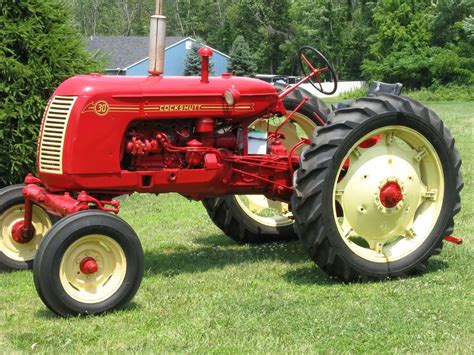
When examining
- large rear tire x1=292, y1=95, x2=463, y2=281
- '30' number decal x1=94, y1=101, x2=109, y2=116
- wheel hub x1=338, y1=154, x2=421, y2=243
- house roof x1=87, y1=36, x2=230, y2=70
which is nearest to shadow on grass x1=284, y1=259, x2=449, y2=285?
large rear tire x1=292, y1=95, x2=463, y2=281

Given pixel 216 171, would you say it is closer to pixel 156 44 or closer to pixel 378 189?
pixel 156 44

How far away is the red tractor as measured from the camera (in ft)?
17.8

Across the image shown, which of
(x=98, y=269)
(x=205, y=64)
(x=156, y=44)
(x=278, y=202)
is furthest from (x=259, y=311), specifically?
(x=278, y=202)

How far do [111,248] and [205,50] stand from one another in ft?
5.91

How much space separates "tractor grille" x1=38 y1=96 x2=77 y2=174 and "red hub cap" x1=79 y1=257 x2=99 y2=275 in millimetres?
807

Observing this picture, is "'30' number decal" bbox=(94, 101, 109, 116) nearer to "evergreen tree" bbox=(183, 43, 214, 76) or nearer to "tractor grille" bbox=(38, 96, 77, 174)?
"tractor grille" bbox=(38, 96, 77, 174)

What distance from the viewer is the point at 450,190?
6.39 m

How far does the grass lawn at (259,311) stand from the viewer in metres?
4.69

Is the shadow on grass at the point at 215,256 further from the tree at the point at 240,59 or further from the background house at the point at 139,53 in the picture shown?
the tree at the point at 240,59

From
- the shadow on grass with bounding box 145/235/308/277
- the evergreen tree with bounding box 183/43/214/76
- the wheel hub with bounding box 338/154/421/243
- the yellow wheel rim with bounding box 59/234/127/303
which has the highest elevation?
the wheel hub with bounding box 338/154/421/243

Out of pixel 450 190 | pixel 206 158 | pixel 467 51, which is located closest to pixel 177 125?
pixel 206 158

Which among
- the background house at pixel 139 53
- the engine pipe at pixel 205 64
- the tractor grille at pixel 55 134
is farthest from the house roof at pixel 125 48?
the tractor grille at pixel 55 134

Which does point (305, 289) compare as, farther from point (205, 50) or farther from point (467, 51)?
point (467, 51)

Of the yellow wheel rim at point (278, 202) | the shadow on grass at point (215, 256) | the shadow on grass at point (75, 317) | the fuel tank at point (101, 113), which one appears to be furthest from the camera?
the yellow wheel rim at point (278, 202)
